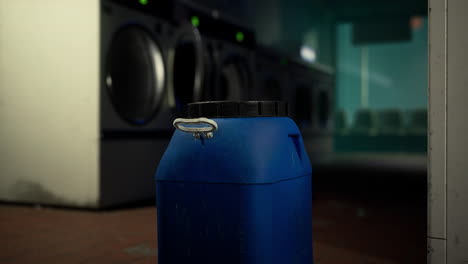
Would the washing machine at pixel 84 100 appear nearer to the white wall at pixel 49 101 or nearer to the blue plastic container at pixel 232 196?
the white wall at pixel 49 101

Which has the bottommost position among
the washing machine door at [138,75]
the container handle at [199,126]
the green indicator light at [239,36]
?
the container handle at [199,126]

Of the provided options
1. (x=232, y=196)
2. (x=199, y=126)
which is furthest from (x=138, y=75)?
(x=232, y=196)

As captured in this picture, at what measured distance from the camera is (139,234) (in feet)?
8.80

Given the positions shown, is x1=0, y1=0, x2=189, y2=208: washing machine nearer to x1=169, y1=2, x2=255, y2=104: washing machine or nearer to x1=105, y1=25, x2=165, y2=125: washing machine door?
x1=105, y1=25, x2=165, y2=125: washing machine door

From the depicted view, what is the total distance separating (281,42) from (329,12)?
3080mm

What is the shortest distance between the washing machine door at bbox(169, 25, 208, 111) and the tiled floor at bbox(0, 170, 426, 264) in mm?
1040

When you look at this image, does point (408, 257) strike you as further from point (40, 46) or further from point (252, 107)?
point (40, 46)

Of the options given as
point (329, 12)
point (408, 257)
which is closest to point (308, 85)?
point (329, 12)

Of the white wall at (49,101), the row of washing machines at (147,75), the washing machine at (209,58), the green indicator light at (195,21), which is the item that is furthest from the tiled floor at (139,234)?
the green indicator light at (195,21)

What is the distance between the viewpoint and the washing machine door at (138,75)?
12.4 feet

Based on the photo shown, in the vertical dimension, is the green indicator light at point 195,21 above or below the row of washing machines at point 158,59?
above

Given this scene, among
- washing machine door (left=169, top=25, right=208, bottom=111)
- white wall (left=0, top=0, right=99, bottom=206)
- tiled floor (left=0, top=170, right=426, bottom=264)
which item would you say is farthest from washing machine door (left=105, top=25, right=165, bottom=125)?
tiled floor (left=0, top=170, right=426, bottom=264)

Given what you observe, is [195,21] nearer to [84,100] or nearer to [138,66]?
[138,66]

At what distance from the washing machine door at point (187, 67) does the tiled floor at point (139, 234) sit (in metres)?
1.04
